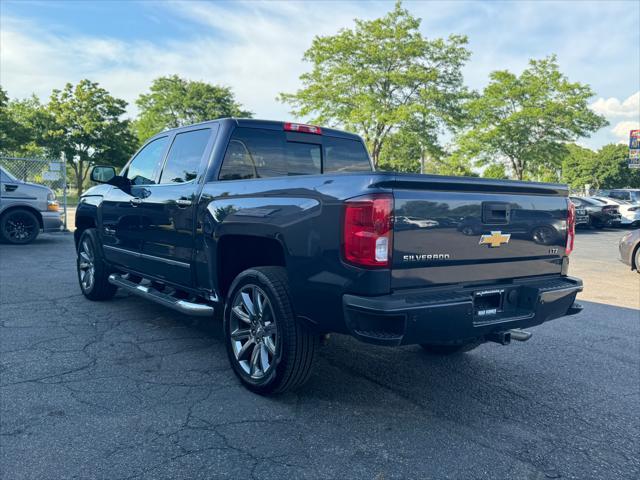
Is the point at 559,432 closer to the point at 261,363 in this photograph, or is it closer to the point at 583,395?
the point at 583,395

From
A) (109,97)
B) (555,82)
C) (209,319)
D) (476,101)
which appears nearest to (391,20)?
(476,101)

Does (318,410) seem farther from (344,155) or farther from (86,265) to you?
(86,265)

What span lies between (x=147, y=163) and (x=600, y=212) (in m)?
23.2

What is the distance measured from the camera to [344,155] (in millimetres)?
5066

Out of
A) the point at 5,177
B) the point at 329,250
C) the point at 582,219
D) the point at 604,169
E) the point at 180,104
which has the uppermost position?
the point at 180,104

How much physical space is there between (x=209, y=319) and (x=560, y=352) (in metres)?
3.50

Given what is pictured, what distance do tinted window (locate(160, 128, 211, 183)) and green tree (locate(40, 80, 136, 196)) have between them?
3908cm

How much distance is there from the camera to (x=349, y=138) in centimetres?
520

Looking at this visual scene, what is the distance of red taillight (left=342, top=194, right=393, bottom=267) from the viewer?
9.10 ft

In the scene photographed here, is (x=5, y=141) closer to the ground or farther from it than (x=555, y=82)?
closer to the ground

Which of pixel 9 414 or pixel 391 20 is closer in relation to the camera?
pixel 9 414

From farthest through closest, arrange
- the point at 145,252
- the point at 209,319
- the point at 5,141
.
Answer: the point at 5,141
the point at 209,319
the point at 145,252

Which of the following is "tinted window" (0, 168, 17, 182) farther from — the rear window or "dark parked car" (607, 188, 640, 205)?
"dark parked car" (607, 188, 640, 205)

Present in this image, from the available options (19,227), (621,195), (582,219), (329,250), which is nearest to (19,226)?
(19,227)
